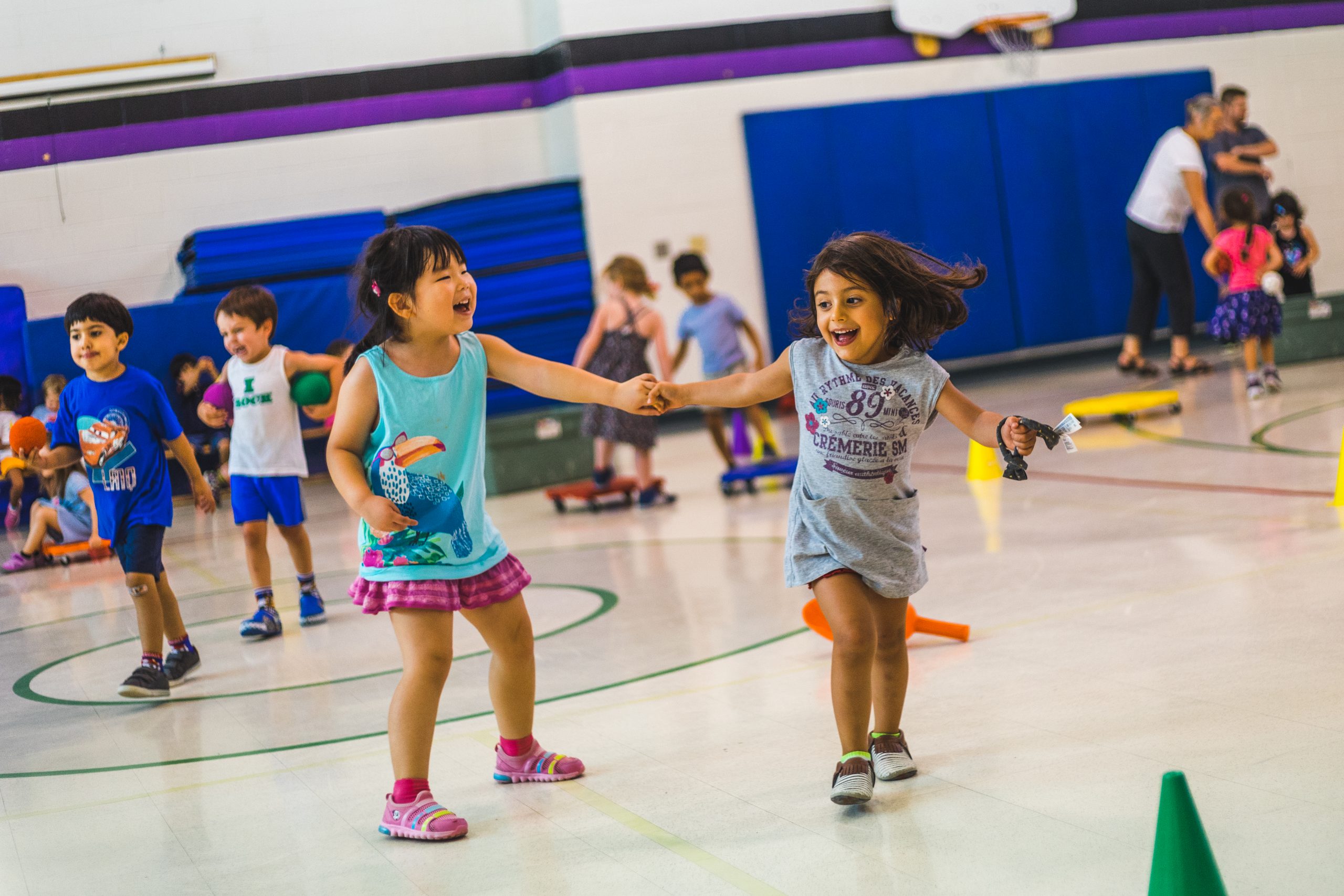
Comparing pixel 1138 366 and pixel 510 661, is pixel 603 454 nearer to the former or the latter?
pixel 510 661

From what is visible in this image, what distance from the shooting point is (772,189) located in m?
12.8

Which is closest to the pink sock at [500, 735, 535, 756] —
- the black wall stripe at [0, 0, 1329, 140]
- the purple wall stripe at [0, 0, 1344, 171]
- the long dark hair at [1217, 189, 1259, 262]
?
the long dark hair at [1217, 189, 1259, 262]

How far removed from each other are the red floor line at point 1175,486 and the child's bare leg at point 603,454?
8.36 feet

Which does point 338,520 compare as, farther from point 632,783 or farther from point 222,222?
point 632,783

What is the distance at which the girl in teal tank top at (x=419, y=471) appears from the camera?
304cm

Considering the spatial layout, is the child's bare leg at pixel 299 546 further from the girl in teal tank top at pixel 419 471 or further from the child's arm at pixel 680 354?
the child's arm at pixel 680 354

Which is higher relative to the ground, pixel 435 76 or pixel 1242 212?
pixel 435 76

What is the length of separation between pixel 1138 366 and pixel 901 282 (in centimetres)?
884


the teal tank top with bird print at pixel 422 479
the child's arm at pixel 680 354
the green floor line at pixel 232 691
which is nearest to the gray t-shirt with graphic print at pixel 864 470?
the teal tank top with bird print at pixel 422 479

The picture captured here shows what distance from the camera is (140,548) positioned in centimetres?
467

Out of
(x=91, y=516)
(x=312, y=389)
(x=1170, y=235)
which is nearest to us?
(x=312, y=389)

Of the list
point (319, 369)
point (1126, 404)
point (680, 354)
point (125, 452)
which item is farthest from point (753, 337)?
point (125, 452)

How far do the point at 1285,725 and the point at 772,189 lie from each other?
10.2 metres

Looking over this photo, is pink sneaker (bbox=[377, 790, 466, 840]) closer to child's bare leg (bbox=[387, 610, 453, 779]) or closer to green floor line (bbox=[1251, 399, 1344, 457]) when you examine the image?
child's bare leg (bbox=[387, 610, 453, 779])
